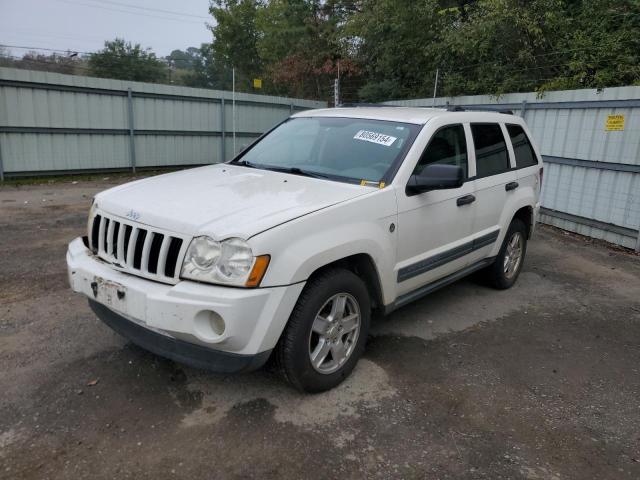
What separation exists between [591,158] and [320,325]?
21.0 feet

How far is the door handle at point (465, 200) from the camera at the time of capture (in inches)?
159

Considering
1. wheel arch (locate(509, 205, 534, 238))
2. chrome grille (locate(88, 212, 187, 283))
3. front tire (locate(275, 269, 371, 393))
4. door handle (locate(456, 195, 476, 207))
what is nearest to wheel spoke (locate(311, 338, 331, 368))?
front tire (locate(275, 269, 371, 393))

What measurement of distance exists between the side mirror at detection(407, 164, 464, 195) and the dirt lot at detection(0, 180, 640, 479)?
125cm

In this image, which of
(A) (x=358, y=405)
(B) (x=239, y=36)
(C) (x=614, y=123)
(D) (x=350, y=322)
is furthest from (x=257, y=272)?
(B) (x=239, y=36)

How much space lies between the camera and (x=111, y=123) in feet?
39.0

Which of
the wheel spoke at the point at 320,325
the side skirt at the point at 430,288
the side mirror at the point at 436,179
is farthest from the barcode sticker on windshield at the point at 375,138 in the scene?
the wheel spoke at the point at 320,325

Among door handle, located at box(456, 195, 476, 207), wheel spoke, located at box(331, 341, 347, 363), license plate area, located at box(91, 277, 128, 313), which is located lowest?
wheel spoke, located at box(331, 341, 347, 363)

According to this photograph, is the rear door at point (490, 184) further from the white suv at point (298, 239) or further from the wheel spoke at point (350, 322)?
the wheel spoke at point (350, 322)

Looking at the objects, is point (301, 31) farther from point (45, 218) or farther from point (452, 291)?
point (452, 291)

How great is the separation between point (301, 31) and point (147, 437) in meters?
24.1

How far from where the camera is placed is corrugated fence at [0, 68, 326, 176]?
1051 centimetres

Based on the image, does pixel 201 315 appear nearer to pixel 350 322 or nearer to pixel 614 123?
pixel 350 322

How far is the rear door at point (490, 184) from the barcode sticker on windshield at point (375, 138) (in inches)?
39.3

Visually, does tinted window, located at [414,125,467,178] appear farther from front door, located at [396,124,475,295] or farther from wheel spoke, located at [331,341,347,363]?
wheel spoke, located at [331,341,347,363]
